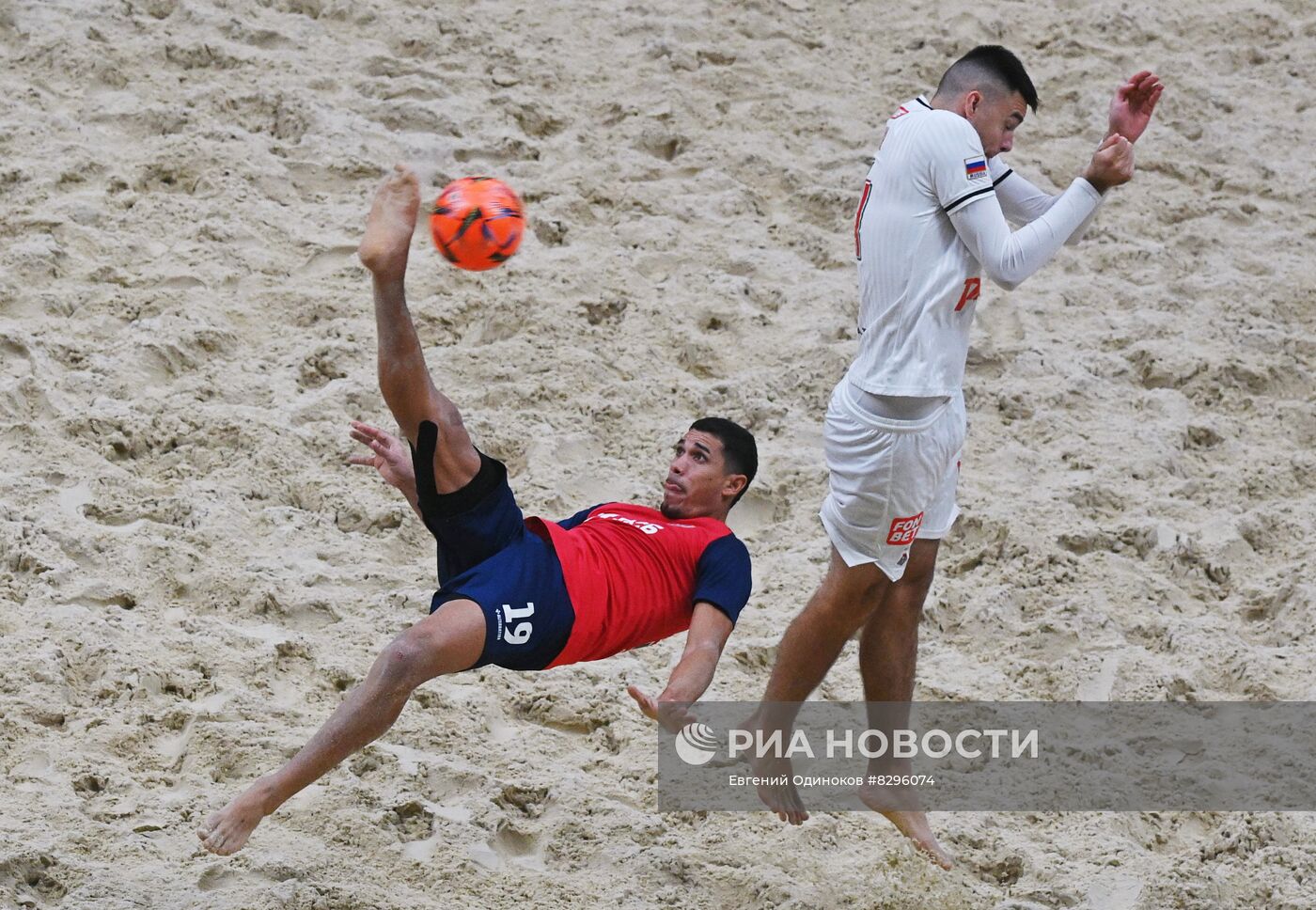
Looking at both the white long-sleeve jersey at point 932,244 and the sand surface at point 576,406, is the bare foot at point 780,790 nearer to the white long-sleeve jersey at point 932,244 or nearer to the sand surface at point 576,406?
the sand surface at point 576,406

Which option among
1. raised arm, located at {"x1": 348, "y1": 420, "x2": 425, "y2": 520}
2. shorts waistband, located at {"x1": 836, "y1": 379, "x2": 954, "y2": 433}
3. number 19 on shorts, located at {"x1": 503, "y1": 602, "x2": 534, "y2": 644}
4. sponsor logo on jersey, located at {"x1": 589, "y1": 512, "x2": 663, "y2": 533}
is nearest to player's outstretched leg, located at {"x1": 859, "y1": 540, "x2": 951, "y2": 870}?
shorts waistband, located at {"x1": 836, "y1": 379, "x2": 954, "y2": 433}

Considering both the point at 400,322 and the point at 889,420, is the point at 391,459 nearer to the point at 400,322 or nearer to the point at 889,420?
the point at 400,322

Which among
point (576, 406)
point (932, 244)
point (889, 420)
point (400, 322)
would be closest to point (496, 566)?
point (400, 322)

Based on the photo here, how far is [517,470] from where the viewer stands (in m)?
5.45

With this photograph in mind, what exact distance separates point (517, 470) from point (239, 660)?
1.27 metres

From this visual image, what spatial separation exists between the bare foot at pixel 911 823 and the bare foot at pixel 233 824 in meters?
1.54

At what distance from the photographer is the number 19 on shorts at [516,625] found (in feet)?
12.4

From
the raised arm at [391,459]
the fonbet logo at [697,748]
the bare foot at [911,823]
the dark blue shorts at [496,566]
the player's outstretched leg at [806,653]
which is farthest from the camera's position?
the fonbet logo at [697,748]

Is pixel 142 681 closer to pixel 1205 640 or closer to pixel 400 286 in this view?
pixel 400 286

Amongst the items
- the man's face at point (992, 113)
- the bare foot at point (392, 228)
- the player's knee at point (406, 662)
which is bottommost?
the player's knee at point (406, 662)

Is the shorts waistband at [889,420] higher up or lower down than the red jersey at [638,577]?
higher up

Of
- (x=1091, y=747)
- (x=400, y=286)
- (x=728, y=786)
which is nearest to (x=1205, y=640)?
(x=1091, y=747)

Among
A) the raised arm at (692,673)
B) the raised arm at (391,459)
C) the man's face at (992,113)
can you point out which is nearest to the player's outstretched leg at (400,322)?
the raised arm at (391,459)

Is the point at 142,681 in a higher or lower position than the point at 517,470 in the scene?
lower
